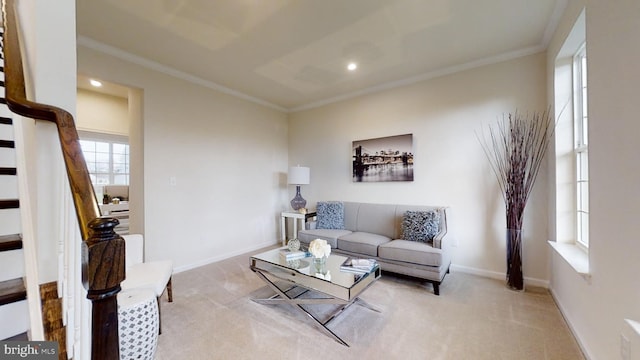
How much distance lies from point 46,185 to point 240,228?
3.22 meters

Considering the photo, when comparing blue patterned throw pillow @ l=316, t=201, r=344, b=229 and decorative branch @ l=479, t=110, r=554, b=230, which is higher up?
decorative branch @ l=479, t=110, r=554, b=230

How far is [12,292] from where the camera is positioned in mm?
1088

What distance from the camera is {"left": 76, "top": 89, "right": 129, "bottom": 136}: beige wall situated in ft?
12.4

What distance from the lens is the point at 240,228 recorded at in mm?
4059

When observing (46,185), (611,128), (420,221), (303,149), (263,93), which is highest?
(263,93)

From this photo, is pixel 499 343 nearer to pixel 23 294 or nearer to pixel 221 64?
pixel 23 294

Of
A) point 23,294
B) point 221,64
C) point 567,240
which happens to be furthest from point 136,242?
point 567,240

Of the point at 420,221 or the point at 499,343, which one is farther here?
the point at 420,221

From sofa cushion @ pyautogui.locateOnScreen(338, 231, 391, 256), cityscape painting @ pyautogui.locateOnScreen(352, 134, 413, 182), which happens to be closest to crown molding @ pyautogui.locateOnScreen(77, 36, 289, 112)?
cityscape painting @ pyautogui.locateOnScreen(352, 134, 413, 182)

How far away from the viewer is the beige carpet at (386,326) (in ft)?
5.64

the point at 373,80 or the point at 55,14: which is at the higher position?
the point at 373,80

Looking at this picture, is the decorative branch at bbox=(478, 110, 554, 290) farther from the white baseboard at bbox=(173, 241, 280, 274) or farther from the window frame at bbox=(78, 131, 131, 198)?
the window frame at bbox=(78, 131, 131, 198)

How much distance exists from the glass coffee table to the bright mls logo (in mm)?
1489

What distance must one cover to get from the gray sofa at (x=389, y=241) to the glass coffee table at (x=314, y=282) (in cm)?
57
